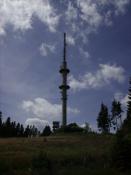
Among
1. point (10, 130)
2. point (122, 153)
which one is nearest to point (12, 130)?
point (10, 130)

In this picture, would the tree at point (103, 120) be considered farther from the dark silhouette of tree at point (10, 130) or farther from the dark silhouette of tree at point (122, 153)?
the dark silhouette of tree at point (122, 153)

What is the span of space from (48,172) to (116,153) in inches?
332

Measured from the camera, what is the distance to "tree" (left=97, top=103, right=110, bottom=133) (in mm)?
119000

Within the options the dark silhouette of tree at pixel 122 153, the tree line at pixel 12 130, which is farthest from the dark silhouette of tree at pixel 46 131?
the dark silhouette of tree at pixel 122 153

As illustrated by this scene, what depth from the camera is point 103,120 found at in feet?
391

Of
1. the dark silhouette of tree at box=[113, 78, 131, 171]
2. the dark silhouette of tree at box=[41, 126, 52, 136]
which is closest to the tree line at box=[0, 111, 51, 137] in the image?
the dark silhouette of tree at box=[41, 126, 52, 136]

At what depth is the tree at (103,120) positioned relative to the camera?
119 m

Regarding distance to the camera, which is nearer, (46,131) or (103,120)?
(103,120)

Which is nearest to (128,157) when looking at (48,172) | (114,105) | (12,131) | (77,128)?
(48,172)

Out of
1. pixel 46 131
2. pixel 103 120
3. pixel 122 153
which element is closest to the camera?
pixel 122 153

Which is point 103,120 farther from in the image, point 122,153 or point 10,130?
point 122,153

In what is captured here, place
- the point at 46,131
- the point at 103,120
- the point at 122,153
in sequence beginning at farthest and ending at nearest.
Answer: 1. the point at 46,131
2. the point at 103,120
3. the point at 122,153

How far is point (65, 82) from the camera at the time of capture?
12369cm

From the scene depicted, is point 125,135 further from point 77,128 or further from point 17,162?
point 77,128
